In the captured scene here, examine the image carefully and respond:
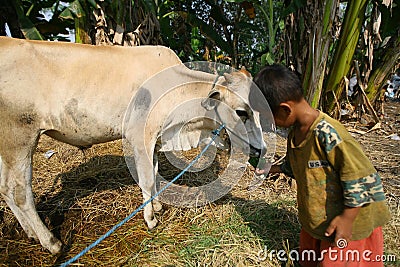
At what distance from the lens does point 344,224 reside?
149 cm

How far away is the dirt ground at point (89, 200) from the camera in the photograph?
221 centimetres

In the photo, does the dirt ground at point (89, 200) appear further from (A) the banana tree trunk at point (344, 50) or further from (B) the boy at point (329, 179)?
(A) the banana tree trunk at point (344, 50)

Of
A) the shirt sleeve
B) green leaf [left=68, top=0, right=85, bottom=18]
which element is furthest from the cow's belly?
green leaf [left=68, top=0, right=85, bottom=18]

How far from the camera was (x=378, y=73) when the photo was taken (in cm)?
493

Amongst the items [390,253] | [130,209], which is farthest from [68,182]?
[390,253]

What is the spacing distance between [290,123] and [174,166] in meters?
2.18

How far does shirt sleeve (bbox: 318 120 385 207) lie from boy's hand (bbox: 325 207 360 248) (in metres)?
0.05

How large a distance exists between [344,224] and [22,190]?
6.69 feet

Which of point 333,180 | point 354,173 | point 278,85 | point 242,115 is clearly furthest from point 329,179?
point 242,115

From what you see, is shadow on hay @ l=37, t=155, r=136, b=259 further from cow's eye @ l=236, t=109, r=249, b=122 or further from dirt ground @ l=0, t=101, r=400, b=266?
cow's eye @ l=236, t=109, r=249, b=122

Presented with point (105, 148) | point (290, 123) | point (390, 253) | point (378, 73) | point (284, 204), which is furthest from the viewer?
point (378, 73)

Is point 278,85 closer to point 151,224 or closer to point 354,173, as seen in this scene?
point 354,173

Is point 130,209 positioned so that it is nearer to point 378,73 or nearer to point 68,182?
point 68,182

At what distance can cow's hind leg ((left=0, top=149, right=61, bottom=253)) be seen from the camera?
2.10 metres
